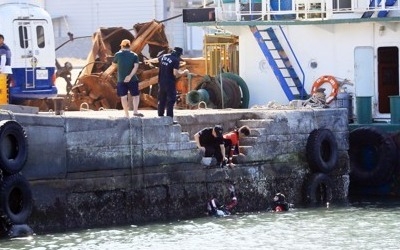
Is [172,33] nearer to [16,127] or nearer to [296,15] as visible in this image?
[296,15]

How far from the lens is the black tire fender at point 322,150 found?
1023 inches

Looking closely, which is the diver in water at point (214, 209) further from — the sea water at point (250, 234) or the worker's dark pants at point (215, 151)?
the worker's dark pants at point (215, 151)

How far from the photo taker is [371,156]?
2716 centimetres

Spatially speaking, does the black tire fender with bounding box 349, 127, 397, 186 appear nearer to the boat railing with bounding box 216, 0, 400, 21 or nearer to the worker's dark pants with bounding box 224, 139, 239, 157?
the boat railing with bounding box 216, 0, 400, 21

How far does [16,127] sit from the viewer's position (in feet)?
67.5

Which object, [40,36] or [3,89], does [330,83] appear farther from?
[3,89]

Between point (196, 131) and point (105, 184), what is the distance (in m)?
2.76

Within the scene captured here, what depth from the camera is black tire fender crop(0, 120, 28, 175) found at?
20.4m

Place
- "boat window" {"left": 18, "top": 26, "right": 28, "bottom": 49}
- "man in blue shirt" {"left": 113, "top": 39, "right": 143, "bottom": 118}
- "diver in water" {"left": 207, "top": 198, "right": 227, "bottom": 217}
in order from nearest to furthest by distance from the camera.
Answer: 1. "man in blue shirt" {"left": 113, "top": 39, "right": 143, "bottom": 118}
2. "diver in water" {"left": 207, "top": 198, "right": 227, "bottom": 217}
3. "boat window" {"left": 18, "top": 26, "right": 28, "bottom": 49}

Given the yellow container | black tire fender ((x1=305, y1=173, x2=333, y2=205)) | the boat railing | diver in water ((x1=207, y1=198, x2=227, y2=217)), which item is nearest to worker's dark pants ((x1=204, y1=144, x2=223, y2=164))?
diver in water ((x1=207, y1=198, x2=227, y2=217))

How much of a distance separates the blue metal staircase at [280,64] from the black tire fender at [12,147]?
903 cm

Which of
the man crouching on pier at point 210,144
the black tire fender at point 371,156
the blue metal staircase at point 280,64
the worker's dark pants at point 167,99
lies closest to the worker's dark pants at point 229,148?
the man crouching on pier at point 210,144

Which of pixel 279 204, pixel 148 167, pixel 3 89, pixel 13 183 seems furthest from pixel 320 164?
pixel 13 183

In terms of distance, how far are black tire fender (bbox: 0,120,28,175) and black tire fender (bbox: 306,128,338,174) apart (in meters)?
6.96
